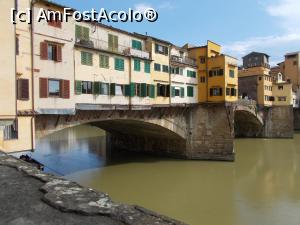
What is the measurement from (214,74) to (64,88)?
1967 cm

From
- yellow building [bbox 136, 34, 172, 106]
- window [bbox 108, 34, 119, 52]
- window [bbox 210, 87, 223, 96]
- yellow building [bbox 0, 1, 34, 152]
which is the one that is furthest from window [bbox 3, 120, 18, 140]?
window [bbox 210, 87, 223, 96]

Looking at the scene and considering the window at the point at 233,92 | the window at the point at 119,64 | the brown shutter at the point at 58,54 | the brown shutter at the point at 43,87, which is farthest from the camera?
the window at the point at 233,92

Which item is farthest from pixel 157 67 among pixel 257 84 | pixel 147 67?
pixel 257 84

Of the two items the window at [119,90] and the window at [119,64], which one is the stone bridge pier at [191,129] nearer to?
the window at [119,90]

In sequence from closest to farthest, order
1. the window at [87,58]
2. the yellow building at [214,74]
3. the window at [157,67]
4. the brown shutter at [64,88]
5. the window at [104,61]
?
the brown shutter at [64,88]
the window at [87,58]
the window at [104,61]
the window at [157,67]
the yellow building at [214,74]

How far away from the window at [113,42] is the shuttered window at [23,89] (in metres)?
8.37

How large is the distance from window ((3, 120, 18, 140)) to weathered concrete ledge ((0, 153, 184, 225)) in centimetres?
1267

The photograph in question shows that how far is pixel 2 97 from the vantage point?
42.7 feet

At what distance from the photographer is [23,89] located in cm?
1644

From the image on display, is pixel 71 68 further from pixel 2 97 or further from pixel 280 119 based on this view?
pixel 280 119

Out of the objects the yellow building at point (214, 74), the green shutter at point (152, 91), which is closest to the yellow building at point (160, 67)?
the green shutter at point (152, 91)

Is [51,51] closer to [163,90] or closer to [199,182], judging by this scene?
[163,90]

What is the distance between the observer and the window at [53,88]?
17891 millimetres

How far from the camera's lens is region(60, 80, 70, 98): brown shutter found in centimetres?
1848
